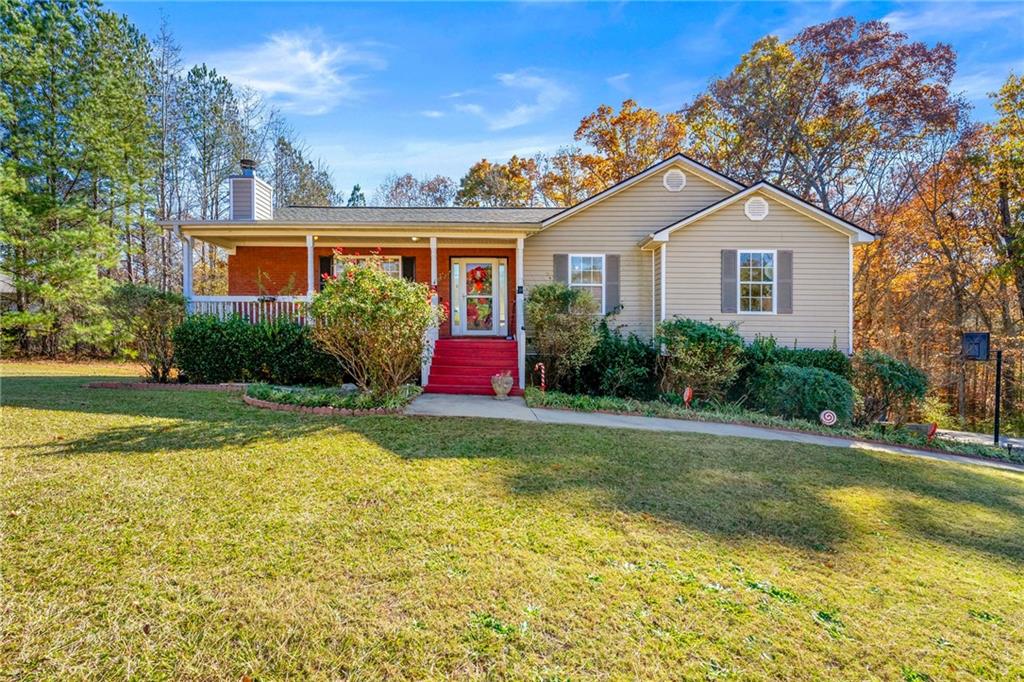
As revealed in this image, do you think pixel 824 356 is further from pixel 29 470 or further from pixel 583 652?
pixel 29 470

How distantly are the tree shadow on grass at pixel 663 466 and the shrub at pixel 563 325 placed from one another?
3.30m

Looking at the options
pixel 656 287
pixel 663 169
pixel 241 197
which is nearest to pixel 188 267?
pixel 241 197

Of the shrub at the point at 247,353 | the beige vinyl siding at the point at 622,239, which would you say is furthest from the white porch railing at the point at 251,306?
the beige vinyl siding at the point at 622,239

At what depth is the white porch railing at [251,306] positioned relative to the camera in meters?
9.63

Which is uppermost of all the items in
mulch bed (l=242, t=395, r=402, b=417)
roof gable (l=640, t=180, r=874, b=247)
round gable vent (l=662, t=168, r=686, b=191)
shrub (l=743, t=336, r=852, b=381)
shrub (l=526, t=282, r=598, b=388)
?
round gable vent (l=662, t=168, r=686, b=191)

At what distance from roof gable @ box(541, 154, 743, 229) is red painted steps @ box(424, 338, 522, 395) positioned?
3.53 meters

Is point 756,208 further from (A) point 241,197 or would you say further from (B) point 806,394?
(A) point 241,197

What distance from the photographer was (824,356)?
1041cm

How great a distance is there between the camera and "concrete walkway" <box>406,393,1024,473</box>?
22.6 ft

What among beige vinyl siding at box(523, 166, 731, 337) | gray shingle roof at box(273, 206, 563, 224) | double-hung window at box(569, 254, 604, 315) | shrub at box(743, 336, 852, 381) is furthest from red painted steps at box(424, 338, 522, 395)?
shrub at box(743, 336, 852, 381)

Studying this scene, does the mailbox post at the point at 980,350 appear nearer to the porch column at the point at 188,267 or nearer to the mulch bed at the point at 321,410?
the mulch bed at the point at 321,410

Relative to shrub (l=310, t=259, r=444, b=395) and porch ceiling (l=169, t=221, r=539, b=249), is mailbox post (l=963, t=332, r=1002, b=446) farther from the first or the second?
shrub (l=310, t=259, r=444, b=395)

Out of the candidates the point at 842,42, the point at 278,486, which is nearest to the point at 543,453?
the point at 278,486

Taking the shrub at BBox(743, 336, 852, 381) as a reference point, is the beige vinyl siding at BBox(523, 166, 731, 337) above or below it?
above
